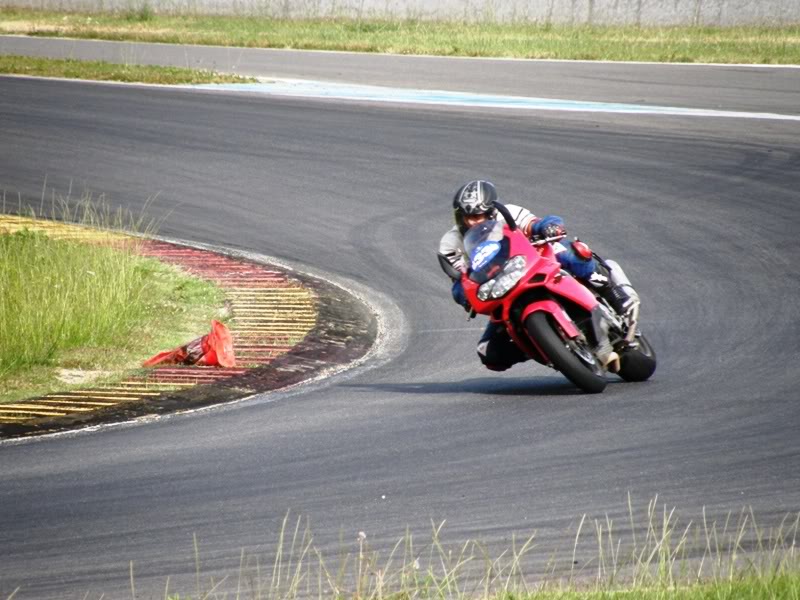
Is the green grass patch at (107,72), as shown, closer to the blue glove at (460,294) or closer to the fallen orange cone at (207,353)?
the fallen orange cone at (207,353)

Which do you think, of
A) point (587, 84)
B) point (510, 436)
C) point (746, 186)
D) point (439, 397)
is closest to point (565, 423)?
point (510, 436)

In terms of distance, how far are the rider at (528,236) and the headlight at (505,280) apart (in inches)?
12.8

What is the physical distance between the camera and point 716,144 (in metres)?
17.6

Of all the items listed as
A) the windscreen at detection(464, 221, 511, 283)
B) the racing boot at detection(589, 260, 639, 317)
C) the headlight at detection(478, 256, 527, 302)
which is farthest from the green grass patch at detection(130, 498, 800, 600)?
the racing boot at detection(589, 260, 639, 317)

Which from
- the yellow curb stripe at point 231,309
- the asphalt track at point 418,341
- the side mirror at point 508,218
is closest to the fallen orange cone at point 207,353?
the yellow curb stripe at point 231,309

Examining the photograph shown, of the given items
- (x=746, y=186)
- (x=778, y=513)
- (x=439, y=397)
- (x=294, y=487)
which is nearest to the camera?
(x=778, y=513)

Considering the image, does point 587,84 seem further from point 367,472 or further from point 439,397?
point 367,472

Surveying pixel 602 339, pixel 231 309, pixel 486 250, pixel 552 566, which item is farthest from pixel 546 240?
pixel 231 309

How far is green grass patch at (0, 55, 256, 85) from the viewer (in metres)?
23.7

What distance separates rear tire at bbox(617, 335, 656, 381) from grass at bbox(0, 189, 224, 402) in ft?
11.9

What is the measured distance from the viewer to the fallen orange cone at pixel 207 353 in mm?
9617

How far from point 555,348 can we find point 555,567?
3052 millimetres

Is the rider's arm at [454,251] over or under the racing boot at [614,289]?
over

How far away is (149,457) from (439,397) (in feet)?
7.41
